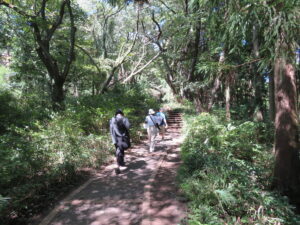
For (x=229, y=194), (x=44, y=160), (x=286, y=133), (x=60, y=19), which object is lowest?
(x=229, y=194)

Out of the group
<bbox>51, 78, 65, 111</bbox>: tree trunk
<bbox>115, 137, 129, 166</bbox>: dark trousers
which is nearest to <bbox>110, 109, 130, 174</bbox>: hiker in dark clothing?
<bbox>115, 137, 129, 166</bbox>: dark trousers

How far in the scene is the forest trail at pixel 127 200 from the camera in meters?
3.43

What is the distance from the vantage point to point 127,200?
4062mm

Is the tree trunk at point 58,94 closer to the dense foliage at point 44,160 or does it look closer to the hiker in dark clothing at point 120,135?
the dense foliage at point 44,160

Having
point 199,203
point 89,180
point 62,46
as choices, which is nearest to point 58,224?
point 89,180

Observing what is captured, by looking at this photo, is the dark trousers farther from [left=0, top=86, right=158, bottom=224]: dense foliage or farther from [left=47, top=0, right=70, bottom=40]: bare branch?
[left=47, top=0, right=70, bottom=40]: bare branch

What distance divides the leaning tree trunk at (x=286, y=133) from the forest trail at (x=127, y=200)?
2.24 meters

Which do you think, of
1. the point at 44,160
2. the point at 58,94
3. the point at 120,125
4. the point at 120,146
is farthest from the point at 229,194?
the point at 58,94

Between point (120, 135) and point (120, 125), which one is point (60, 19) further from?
point (120, 135)

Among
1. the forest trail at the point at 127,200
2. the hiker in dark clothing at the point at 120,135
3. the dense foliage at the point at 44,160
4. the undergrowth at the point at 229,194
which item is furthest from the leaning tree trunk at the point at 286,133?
the dense foliage at the point at 44,160

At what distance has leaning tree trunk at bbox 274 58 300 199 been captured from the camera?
3943 mm

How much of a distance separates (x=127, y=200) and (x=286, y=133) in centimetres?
345

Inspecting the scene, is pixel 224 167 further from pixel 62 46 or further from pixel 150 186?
pixel 62 46

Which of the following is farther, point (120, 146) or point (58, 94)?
point (58, 94)
